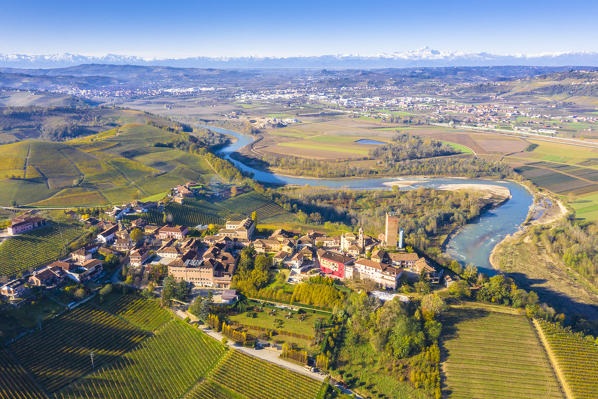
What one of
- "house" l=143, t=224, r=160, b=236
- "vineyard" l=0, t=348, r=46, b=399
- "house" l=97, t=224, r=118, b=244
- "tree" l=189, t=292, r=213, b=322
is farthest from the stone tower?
"vineyard" l=0, t=348, r=46, b=399

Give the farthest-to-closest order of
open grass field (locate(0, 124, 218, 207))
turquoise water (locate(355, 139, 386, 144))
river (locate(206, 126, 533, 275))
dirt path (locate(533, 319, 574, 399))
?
turquoise water (locate(355, 139, 386, 144)) < open grass field (locate(0, 124, 218, 207)) < river (locate(206, 126, 533, 275)) < dirt path (locate(533, 319, 574, 399))

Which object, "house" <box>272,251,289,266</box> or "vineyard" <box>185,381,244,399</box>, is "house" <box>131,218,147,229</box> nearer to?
"house" <box>272,251,289,266</box>

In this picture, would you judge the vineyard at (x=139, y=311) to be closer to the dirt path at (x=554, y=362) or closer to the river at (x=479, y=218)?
the dirt path at (x=554, y=362)

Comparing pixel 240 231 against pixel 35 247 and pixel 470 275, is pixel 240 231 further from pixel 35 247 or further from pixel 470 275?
pixel 470 275

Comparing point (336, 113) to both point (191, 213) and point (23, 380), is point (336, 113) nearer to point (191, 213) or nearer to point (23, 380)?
point (191, 213)

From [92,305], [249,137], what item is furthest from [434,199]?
[249,137]

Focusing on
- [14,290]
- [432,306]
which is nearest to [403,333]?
[432,306]
